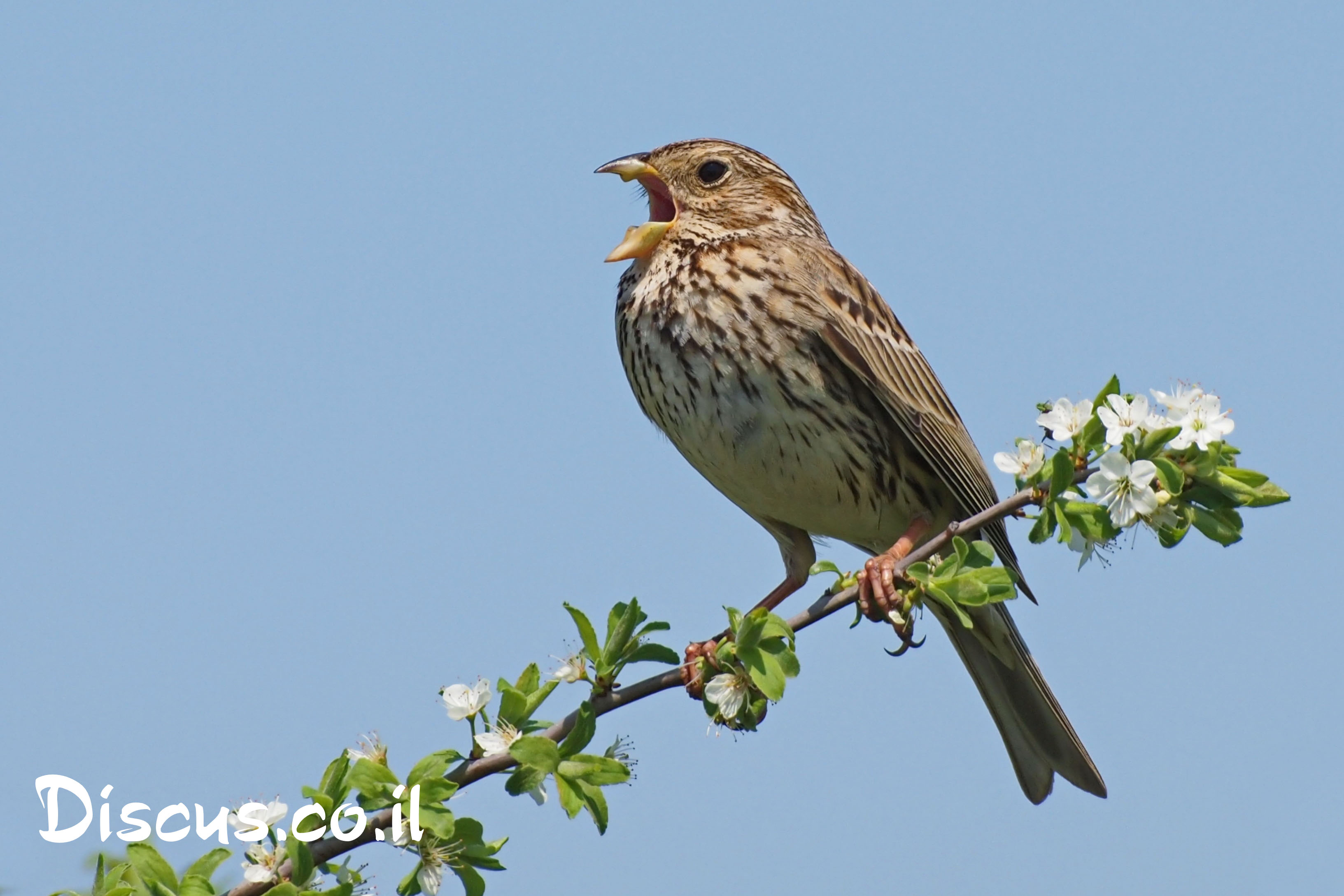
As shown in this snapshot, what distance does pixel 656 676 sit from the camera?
12.3 ft

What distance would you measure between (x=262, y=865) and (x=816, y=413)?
3.44 metres

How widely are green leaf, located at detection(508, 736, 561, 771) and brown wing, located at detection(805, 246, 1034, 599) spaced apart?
3.14 meters

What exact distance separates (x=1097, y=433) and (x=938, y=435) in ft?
8.90

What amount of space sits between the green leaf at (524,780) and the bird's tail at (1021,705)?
2766 mm

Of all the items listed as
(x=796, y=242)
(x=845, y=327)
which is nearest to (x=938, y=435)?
(x=845, y=327)

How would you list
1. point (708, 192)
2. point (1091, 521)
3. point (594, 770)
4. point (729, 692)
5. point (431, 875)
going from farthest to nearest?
1. point (708, 192)
2. point (729, 692)
3. point (1091, 521)
4. point (594, 770)
5. point (431, 875)

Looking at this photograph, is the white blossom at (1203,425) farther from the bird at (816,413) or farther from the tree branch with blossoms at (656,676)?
the bird at (816,413)

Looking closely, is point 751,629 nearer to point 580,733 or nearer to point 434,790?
point 580,733

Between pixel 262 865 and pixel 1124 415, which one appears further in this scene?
pixel 1124 415

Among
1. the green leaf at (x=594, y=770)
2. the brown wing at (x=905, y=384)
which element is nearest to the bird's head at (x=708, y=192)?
the brown wing at (x=905, y=384)

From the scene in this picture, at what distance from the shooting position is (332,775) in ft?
11.4

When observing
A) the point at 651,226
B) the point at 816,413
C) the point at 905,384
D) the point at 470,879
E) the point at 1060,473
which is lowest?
the point at 470,879

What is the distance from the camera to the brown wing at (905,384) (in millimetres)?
6430

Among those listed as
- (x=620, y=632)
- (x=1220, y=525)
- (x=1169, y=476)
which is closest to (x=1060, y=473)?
(x=1169, y=476)
